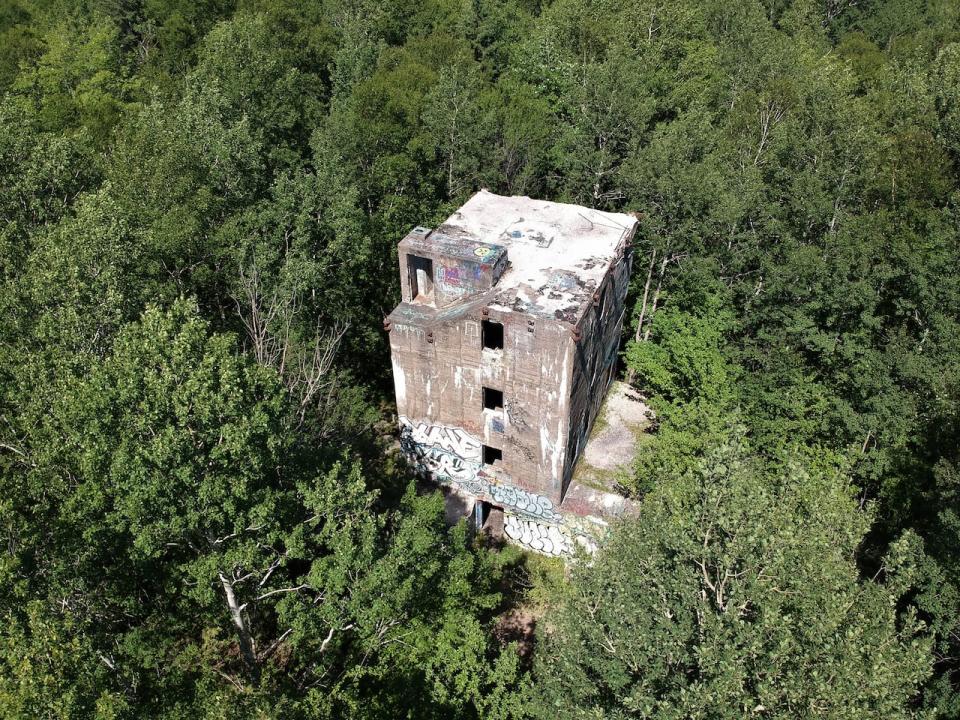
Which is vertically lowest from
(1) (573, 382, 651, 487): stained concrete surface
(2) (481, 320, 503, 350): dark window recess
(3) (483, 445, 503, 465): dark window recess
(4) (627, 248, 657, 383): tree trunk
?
(1) (573, 382, 651, 487): stained concrete surface

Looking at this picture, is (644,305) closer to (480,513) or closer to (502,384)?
(502,384)

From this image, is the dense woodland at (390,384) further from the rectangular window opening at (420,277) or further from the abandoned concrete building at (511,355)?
the rectangular window opening at (420,277)

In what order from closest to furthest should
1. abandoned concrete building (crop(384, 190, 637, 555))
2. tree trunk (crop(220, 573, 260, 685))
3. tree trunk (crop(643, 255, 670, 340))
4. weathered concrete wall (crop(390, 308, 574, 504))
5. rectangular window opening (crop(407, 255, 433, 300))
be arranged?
tree trunk (crop(220, 573, 260, 685)), weathered concrete wall (crop(390, 308, 574, 504)), abandoned concrete building (crop(384, 190, 637, 555)), rectangular window opening (crop(407, 255, 433, 300)), tree trunk (crop(643, 255, 670, 340))

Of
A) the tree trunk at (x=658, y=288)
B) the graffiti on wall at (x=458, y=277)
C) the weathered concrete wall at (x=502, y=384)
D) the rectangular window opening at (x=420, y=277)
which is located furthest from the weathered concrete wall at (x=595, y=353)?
the rectangular window opening at (x=420, y=277)

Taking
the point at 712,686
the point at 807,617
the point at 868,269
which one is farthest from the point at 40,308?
the point at 868,269

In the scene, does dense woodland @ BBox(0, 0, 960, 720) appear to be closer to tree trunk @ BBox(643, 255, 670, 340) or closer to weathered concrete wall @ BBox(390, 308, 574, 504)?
tree trunk @ BBox(643, 255, 670, 340)

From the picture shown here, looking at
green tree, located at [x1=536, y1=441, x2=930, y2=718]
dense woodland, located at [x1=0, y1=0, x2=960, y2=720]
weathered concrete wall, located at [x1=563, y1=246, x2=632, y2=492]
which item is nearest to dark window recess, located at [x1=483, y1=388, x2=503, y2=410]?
weathered concrete wall, located at [x1=563, y1=246, x2=632, y2=492]
